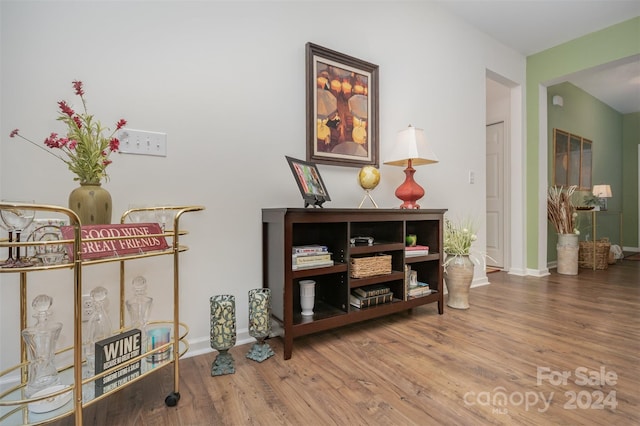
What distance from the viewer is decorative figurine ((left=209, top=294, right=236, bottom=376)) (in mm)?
1349

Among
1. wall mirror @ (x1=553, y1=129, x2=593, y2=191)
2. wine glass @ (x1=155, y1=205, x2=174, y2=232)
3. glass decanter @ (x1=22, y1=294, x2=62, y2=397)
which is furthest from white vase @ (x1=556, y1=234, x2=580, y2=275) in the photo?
glass decanter @ (x1=22, y1=294, x2=62, y2=397)

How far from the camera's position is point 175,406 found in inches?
44.0

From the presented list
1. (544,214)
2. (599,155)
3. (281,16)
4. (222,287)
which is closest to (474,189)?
(544,214)

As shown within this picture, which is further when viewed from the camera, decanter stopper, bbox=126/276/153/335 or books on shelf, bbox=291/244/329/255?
books on shelf, bbox=291/244/329/255

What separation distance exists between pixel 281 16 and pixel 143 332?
1816mm

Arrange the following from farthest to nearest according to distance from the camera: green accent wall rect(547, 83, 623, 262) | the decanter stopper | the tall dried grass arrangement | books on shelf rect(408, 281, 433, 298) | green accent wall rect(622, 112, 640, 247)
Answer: green accent wall rect(622, 112, 640, 247) → green accent wall rect(547, 83, 623, 262) → the tall dried grass arrangement → books on shelf rect(408, 281, 433, 298) → the decanter stopper

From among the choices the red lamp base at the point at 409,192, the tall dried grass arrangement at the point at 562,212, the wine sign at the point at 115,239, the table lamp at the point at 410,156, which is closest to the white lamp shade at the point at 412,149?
the table lamp at the point at 410,156

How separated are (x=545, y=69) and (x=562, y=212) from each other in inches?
Answer: 64.2

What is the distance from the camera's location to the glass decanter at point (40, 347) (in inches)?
35.4

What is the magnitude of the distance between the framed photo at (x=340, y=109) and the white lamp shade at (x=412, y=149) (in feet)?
0.54

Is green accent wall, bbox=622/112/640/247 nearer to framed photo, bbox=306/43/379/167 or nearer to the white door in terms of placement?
the white door

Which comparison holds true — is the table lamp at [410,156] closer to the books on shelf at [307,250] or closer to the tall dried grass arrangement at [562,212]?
the books on shelf at [307,250]

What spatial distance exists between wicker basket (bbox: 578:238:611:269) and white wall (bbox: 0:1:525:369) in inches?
Answer: 129

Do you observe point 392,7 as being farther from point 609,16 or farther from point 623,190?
point 623,190
